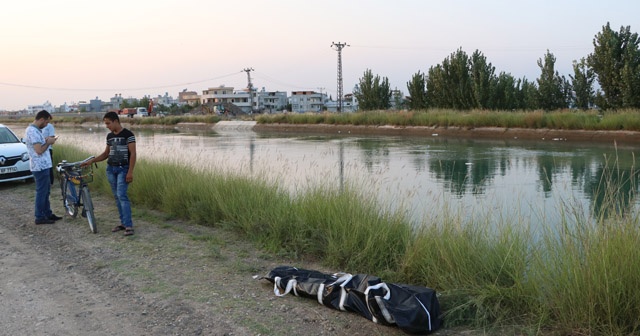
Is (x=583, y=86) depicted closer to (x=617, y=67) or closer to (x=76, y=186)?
(x=617, y=67)

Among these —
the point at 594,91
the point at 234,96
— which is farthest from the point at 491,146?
the point at 234,96

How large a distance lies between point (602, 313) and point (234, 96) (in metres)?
156

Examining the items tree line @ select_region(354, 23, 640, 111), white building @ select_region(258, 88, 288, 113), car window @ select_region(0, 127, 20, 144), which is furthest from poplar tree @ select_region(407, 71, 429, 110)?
white building @ select_region(258, 88, 288, 113)

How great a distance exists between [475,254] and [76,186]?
6.48 m

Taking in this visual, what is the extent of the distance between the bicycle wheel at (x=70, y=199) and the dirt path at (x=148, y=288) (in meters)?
0.58

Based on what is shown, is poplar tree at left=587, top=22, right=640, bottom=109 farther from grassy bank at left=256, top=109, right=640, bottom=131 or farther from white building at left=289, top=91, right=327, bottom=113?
white building at left=289, top=91, right=327, bottom=113

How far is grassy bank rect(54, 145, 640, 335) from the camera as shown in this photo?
3967 millimetres

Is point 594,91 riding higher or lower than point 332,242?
higher

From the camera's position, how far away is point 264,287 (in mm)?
5410

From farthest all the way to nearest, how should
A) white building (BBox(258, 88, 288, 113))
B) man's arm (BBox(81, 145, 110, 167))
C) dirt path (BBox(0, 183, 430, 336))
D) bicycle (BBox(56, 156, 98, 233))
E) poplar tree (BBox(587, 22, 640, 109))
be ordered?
white building (BBox(258, 88, 288, 113)) → poplar tree (BBox(587, 22, 640, 109)) → bicycle (BBox(56, 156, 98, 233)) → man's arm (BBox(81, 145, 110, 167)) → dirt path (BBox(0, 183, 430, 336))

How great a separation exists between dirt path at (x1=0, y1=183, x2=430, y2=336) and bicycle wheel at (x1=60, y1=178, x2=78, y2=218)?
0.58 m

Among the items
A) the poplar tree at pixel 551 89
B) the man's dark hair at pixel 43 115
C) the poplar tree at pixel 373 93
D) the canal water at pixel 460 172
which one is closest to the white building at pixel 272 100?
the poplar tree at pixel 373 93

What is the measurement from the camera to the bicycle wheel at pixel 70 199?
8.80 m

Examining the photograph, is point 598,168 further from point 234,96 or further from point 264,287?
point 234,96
